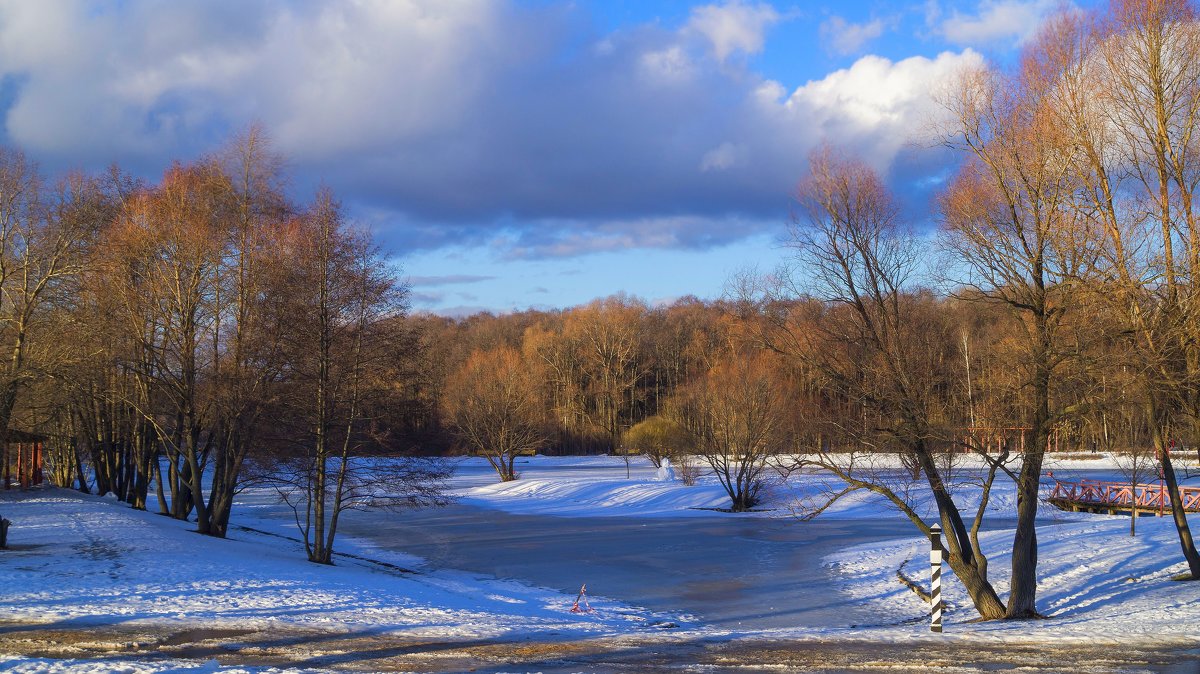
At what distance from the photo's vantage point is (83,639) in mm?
11062

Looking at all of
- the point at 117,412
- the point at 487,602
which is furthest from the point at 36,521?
the point at 487,602

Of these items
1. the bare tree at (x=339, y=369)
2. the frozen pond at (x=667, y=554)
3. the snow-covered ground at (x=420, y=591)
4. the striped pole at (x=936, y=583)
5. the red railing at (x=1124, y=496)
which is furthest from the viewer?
the red railing at (x=1124, y=496)

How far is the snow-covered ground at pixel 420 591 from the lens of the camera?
12.4 meters

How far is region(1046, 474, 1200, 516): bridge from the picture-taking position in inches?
1487

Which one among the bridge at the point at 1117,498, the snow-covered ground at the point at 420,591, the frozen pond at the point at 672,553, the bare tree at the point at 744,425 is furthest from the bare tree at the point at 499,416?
the bridge at the point at 1117,498

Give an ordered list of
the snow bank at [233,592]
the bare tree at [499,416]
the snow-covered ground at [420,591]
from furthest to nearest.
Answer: the bare tree at [499,416]
the snow bank at [233,592]
the snow-covered ground at [420,591]

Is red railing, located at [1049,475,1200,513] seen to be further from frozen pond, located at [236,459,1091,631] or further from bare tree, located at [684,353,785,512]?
bare tree, located at [684,353,785,512]

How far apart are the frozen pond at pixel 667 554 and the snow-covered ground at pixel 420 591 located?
3.28 feet

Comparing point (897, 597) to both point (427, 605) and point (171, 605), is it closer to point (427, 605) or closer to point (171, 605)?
point (427, 605)

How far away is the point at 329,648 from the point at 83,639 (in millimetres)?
3015

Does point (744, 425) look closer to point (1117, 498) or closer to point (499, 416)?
point (1117, 498)

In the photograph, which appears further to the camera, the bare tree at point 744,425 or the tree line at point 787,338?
the bare tree at point 744,425

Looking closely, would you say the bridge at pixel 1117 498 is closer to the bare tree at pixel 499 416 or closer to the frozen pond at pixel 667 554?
the frozen pond at pixel 667 554

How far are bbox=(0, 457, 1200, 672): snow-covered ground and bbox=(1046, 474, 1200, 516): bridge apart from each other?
21.4 feet
